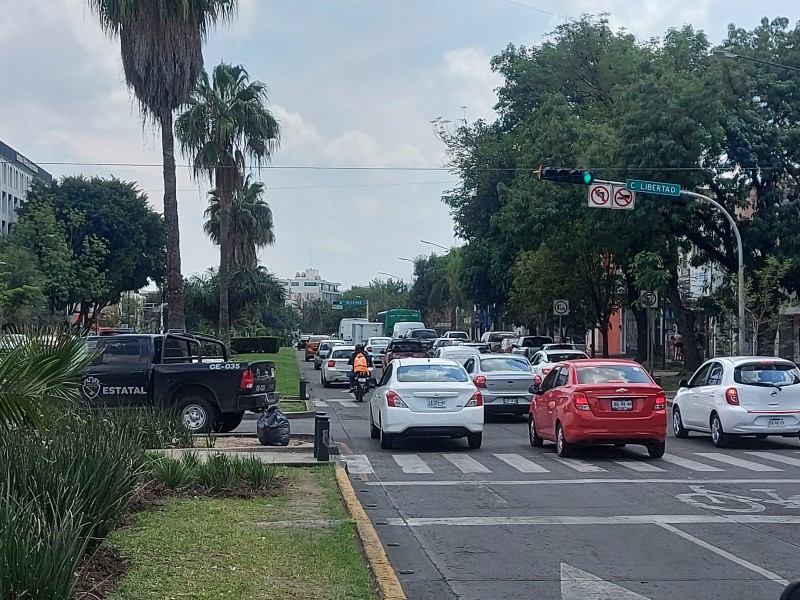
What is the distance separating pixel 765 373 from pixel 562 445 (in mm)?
4167

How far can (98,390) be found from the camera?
753 inches

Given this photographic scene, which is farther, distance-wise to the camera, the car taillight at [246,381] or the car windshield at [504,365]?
the car windshield at [504,365]

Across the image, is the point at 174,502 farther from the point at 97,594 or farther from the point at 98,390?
the point at 98,390

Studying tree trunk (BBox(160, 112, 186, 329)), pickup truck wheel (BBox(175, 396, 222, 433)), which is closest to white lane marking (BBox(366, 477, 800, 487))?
pickup truck wheel (BBox(175, 396, 222, 433))

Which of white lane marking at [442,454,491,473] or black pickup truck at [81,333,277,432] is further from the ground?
black pickup truck at [81,333,277,432]

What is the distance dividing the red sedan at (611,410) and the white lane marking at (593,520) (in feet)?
16.6

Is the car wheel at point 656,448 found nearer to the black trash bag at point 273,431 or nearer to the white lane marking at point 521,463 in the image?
the white lane marking at point 521,463

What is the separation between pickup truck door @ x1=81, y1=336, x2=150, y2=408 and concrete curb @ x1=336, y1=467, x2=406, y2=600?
8426 mm

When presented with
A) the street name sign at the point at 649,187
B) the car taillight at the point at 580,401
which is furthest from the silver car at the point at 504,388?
the car taillight at the point at 580,401

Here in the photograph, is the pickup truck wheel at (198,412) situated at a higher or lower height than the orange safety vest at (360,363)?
lower

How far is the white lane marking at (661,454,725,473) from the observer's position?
50.4 ft

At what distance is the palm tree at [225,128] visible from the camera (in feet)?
127

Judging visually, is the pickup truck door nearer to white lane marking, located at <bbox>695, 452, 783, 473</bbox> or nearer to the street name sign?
white lane marking, located at <bbox>695, 452, 783, 473</bbox>

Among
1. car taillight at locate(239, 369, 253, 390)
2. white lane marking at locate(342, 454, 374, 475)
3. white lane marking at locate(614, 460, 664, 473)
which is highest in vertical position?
car taillight at locate(239, 369, 253, 390)
